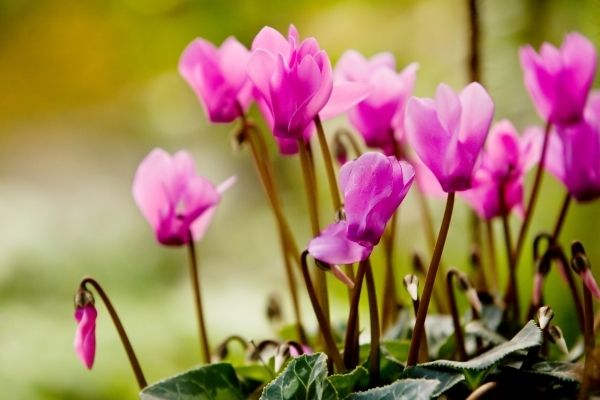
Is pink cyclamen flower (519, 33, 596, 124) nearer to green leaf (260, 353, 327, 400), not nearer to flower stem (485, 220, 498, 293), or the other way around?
flower stem (485, 220, 498, 293)

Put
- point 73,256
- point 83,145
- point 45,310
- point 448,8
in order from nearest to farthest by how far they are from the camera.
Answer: point 45,310, point 73,256, point 448,8, point 83,145

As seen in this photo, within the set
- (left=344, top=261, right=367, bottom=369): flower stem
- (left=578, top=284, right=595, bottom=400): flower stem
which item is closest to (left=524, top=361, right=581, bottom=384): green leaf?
(left=578, top=284, right=595, bottom=400): flower stem

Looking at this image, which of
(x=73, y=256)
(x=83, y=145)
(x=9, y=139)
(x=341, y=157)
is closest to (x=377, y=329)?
(x=341, y=157)

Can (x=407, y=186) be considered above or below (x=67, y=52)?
below

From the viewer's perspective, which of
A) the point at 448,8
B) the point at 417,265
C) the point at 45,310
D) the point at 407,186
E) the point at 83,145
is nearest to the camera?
the point at 407,186

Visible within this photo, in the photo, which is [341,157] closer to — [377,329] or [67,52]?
[377,329]

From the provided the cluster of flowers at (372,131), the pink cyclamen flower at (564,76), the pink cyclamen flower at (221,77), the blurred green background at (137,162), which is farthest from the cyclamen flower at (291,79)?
A: the blurred green background at (137,162)

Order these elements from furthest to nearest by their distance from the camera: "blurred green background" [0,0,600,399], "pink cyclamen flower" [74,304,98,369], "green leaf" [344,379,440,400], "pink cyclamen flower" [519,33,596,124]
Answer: "blurred green background" [0,0,600,399], "pink cyclamen flower" [519,33,596,124], "pink cyclamen flower" [74,304,98,369], "green leaf" [344,379,440,400]
